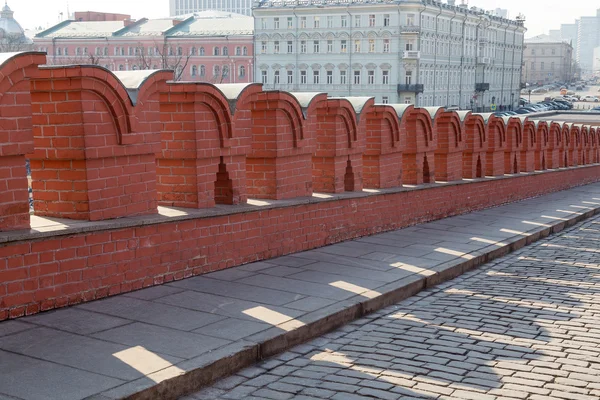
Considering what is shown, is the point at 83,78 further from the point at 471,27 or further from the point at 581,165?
the point at 471,27

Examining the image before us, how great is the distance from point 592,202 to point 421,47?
57.7 m

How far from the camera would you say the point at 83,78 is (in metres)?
6.38

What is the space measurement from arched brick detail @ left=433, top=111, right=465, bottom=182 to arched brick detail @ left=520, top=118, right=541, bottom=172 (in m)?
4.33

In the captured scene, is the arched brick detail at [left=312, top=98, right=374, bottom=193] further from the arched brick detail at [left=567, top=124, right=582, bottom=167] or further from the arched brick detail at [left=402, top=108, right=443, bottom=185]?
the arched brick detail at [left=567, top=124, right=582, bottom=167]

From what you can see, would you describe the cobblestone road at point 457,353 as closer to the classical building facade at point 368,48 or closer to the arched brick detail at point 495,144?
the arched brick detail at point 495,144

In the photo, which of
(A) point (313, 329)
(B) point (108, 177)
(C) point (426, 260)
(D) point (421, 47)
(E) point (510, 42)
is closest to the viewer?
(A) point (313, 329)

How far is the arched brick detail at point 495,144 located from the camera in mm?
15633

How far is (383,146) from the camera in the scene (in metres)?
11.2

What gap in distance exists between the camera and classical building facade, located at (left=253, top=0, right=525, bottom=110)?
73.2 m

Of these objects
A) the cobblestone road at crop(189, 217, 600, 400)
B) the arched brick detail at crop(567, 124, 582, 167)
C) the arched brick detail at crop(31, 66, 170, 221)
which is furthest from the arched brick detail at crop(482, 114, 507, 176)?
the arched brick detail at crop(31, 66, 170, 221)

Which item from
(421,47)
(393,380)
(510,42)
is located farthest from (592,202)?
(510,42)

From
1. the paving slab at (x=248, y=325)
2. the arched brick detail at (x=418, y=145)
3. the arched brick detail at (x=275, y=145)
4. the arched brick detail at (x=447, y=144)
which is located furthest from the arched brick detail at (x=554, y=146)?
the arched brick detail at (x=275, y=145)

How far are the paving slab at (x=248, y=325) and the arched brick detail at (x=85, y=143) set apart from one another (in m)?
0.85

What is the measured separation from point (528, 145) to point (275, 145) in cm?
1059
